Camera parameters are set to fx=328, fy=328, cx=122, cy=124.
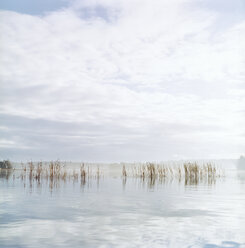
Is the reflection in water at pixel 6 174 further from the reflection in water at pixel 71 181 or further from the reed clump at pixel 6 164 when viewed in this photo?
the reed clump at pixel 6 164

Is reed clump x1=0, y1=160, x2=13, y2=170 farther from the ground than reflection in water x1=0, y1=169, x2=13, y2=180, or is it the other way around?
reed clump x1=0, y1=160, x2=13, y2=170

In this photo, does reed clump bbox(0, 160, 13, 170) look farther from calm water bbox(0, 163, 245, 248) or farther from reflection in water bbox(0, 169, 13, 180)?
calm water bbox(0, 163, 245, 248)

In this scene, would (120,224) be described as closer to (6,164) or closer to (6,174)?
(6,174)

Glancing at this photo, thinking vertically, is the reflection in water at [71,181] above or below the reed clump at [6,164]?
below

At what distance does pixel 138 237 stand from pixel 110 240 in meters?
0.66

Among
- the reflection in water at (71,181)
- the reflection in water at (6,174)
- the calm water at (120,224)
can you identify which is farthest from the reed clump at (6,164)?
the calm water at (120,224)

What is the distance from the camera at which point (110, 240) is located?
6.77 meters

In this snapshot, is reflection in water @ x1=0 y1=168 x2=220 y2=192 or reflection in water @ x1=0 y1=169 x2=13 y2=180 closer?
reflection in water @ x1=0 y1=168 x2=220 y2=192

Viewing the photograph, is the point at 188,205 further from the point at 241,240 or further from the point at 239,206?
the point at 241,240

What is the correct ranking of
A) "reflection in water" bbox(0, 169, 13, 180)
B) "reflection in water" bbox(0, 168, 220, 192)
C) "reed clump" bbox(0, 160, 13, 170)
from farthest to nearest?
"reed clump" bbox(0, 160, 13, 170) → "reflection in water" bbox(0, 169, 13, 180) → "reflection in water" bbox(0, 168, 220, 192)

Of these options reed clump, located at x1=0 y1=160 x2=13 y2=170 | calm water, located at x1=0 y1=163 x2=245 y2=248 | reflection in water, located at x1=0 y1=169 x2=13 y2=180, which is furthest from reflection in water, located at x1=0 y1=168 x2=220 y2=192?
reed clump, located at x1=0 y1=160 x2=13 y2=170

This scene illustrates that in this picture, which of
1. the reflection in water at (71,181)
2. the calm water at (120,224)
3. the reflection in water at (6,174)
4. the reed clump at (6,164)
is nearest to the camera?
the calm water at (120,224)

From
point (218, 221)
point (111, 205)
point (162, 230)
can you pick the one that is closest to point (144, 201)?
point (111, 205)

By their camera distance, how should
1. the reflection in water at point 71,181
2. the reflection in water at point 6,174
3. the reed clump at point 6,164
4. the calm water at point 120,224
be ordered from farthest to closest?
the reed clump at point 6,164, the reflection in water at point 6,174, the reflection in water at point 71,181, the calm water at point 120,224
